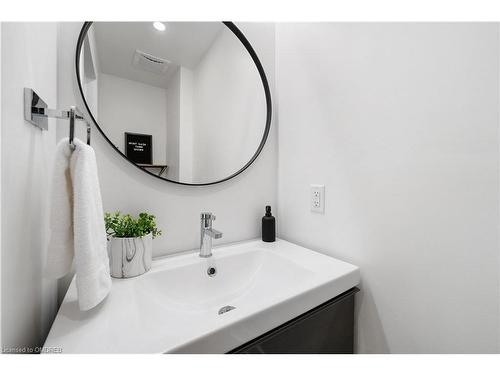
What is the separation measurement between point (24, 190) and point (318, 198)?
2.92 feet

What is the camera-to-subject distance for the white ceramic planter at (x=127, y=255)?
0.71 m

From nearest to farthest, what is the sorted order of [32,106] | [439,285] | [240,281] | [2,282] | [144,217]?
[2,282]
[32,106]
[439,285]
[144,217]
[240,281]

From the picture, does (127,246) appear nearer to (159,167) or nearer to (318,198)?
(159,167)

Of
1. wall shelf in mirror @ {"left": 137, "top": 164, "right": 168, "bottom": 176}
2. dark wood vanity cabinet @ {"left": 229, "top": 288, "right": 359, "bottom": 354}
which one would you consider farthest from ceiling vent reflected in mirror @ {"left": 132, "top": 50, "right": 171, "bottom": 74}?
dark wood vanity cabinet @ {"left": 229, "top": 288, "right": 359, "bottom": 354}

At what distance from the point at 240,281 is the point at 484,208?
2.51ft

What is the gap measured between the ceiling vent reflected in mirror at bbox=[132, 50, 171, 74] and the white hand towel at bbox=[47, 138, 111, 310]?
1.58 ft

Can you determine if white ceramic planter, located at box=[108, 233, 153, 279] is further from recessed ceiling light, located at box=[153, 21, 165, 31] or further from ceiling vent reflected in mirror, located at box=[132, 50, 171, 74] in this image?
recessed ceiling light, located at box=[153, 21, 165, 31]

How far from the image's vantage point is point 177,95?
930mm

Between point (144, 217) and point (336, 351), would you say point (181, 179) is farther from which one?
point (336, 351)

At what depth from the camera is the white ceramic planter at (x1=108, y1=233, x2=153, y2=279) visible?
71cm

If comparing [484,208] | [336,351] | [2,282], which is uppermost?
[484,208]

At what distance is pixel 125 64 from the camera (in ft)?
2.74
